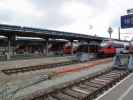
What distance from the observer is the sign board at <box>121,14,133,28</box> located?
90.8 ft

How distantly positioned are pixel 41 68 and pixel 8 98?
48.1 ft

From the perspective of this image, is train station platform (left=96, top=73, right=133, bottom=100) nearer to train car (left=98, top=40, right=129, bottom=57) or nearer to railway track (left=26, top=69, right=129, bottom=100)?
railway track (left=26, top=69, right=129, bottom=100)

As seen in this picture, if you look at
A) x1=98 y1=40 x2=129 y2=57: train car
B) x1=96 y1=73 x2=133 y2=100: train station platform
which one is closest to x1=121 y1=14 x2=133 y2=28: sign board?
x1=98 y1=40 x2=129 y2=57: train car

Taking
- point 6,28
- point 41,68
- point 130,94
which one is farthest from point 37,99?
point 6,28

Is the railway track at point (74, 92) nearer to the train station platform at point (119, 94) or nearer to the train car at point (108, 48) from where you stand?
the train station platform at point (119, 94)

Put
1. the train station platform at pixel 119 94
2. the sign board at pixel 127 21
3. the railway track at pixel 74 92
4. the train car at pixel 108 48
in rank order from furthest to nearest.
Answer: the train car at pixel 108 48 → the sign board at pixel 127 21 → the train station platform at pixel 119 94 → the railway track at pixel 74 92

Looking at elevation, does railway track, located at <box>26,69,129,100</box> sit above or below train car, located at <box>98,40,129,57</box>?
below

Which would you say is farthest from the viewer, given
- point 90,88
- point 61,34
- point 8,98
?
point 61,34

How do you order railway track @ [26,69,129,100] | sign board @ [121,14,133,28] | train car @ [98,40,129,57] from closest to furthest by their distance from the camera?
railway track @ [26,69,129,100] < sign board @ [121,14,133,28] < train car @ [98,40,129,57]

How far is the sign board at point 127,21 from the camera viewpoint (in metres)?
27.7

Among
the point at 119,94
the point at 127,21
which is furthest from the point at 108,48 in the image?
the point at 119,94

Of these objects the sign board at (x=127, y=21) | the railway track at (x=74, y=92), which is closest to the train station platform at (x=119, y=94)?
the railway track at (x=74, y=92)

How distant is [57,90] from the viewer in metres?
11.5

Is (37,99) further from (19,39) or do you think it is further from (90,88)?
(19,39)
